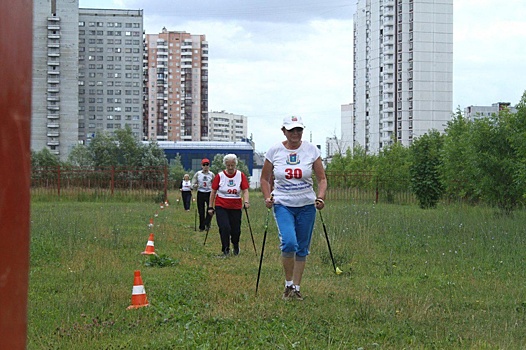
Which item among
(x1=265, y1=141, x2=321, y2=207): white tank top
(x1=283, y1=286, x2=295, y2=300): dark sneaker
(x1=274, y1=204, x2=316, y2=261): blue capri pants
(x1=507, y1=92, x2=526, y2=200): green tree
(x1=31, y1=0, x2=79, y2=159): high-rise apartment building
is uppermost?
(x1=31, y1=0, x2=79, y2=159): high-rise apartment building

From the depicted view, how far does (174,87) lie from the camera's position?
158 m

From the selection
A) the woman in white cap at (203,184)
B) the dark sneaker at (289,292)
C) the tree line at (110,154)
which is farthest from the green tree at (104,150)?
the dark sneaker at (289,292)

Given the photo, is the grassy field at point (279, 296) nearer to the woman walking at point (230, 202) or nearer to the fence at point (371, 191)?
the woman walking at point (230, 202)

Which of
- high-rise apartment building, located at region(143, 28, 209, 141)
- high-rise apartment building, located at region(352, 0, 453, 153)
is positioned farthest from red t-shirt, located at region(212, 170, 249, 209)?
high-rise apartment building, located at region(143, 28, 209, 141)

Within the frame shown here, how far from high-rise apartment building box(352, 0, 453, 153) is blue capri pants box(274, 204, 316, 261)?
96.2 metres

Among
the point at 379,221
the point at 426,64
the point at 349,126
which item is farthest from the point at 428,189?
the point at 349,126

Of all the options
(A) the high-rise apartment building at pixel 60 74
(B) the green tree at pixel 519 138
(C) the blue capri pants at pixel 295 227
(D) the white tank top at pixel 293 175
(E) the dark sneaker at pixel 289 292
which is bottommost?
(E) the dark sneaker at pixel 289 292

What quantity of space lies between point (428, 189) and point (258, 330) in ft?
115

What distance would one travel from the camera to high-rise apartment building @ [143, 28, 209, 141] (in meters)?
158

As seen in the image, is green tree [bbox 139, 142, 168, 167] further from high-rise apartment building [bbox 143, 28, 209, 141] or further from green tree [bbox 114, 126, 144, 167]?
high-rise apartment building [bbox 143, 28, 209, 141]

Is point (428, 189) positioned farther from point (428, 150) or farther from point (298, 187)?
point (298, 187)

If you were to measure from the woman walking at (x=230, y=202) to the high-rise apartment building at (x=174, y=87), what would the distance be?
144m

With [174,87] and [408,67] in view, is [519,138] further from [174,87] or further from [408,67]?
[174,87]

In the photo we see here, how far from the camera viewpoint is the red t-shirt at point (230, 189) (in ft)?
46.3
